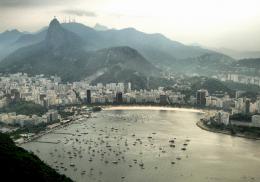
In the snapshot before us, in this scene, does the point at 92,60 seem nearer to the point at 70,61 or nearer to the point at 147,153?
the point at 70,61

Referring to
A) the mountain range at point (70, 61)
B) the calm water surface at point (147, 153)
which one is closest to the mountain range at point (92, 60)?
the mountain range at point (70, 61)

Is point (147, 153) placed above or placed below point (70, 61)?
below

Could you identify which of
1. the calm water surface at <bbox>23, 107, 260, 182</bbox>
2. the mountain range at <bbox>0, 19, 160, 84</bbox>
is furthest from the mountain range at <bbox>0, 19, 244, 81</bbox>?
the calm water surface at <bbox>23, 107, 260, 182</bbox>

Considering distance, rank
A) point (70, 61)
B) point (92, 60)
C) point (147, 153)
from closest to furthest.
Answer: point (147, 153), point (92, 60), point (70, 61)

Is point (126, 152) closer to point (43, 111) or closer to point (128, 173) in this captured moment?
point (128, 173)

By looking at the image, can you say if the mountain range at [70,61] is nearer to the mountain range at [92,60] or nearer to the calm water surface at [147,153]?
the mountain range at [92,60]

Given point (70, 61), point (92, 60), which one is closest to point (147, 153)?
point (92, 60)

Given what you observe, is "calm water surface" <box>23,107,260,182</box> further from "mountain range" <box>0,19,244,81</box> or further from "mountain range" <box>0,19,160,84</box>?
"mountain range" <box>0,19,160,84</box>

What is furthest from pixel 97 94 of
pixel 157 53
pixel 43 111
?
pixel 157 53
